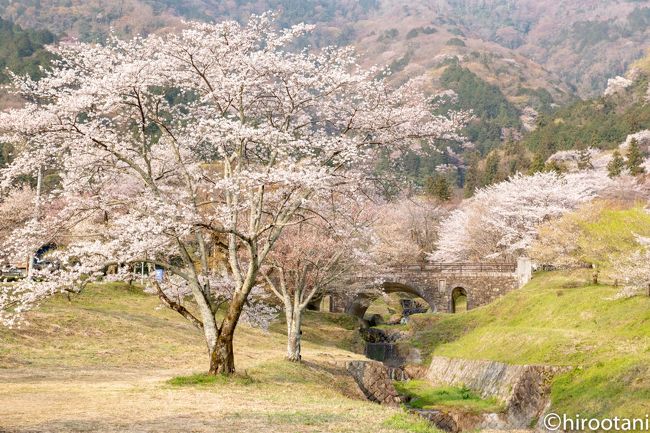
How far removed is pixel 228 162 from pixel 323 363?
11921mm

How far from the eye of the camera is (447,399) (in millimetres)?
26094

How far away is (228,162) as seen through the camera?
17156 millimetres

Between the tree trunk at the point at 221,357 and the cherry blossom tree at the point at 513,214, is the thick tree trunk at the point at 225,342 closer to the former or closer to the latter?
the tree trunk at the point at 221,357

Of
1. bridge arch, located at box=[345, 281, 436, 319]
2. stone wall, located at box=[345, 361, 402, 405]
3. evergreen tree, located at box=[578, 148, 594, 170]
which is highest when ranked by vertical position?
evergreen tree, located at box=[578, 148, 594, 170]

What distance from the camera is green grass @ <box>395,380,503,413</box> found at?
74.9 feet

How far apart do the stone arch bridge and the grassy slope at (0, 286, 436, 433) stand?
941 inches

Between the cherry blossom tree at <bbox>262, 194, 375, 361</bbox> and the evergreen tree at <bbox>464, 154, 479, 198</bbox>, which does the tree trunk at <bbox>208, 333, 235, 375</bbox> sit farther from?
the evergreen tree at <bbox>464, 154, 479, 198</bbox>

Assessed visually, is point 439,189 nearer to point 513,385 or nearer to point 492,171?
point 492,171

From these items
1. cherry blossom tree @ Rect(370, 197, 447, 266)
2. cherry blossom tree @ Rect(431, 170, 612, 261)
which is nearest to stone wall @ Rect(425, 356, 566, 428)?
cherry blossom tree @ Rect(431, 170, 612, 261)

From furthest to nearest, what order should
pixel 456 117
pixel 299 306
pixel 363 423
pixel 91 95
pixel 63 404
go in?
pixel 299 306, pixel 456 117, pixel 91 95, pixel 63 404, pixel 363 423

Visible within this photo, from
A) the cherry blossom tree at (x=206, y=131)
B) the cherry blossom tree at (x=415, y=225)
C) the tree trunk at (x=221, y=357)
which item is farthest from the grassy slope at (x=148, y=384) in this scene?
the cherry blossom tree at (x=415, y=225)

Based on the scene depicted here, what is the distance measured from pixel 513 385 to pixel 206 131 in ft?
46.6

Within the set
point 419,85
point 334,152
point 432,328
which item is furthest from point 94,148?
point 432,328

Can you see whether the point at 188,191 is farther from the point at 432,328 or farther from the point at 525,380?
the point at 432,328
